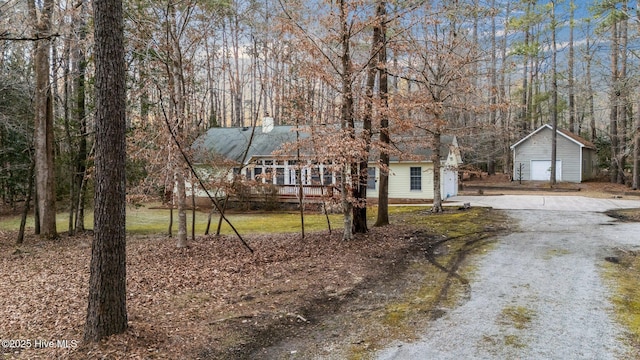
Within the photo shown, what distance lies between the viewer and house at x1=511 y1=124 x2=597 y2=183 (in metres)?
29.7

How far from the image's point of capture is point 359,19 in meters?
9.64

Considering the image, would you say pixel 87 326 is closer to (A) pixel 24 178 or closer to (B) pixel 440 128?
(B) pixel 440 128

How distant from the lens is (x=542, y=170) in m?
31.3

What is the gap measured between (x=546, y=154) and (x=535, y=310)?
96.0 feet

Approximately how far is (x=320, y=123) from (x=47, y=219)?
8.94m

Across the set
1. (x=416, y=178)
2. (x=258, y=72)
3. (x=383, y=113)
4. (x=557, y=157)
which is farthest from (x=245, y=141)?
(x=557, y=157)

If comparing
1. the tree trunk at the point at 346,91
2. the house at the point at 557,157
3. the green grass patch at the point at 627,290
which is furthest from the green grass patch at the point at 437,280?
the house at the point at 557,157

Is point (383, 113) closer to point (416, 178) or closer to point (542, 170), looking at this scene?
point (416, 178)

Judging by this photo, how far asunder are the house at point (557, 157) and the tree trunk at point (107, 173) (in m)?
31.6

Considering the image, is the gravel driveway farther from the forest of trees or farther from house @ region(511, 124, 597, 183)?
house @ region(511, 124, 597, 183)

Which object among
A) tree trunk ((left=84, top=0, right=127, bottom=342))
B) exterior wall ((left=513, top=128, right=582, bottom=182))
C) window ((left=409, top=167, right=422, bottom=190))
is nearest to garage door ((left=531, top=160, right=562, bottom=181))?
exterior wall ((left=513, top=128, right=582, bottom=182))

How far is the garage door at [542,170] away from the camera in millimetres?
30594

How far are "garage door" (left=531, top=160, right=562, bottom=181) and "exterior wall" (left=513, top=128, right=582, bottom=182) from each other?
22 cm

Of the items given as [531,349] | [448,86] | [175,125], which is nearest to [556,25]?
[448,86]
